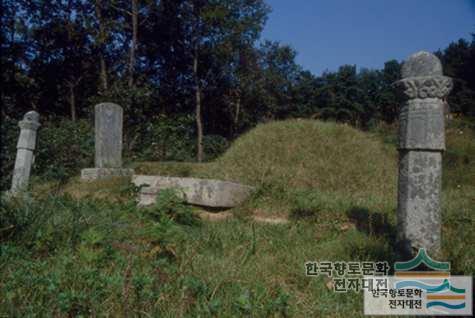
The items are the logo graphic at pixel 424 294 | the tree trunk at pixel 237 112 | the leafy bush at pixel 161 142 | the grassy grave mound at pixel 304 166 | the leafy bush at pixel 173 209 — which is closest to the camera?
the logo graphic at pixel 424 294

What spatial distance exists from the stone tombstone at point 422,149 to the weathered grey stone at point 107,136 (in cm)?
628

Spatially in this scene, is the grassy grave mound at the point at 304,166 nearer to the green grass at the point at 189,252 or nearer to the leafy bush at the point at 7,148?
the green grass at the point at 189,252

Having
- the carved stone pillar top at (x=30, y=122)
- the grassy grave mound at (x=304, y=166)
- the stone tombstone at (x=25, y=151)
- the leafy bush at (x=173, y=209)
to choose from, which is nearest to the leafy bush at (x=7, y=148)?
the stone tombstone at (x=25, y=151)

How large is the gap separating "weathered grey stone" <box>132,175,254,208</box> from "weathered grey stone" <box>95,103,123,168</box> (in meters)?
3.05

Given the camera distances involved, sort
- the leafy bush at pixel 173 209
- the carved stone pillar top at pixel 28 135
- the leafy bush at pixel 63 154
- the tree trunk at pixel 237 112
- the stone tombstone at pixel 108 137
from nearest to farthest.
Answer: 1. the leafy bush at pixel 173 209
2. the carved stone pillar top at pixel 28 135
3. the stone tombstone at pixel 108 137
4. the leafy bush at pixel 63 154
5. the tree trunk at pixel 237 112

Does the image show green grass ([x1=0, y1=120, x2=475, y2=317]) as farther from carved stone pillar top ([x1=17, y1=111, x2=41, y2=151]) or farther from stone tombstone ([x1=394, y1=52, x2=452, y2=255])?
carved stone pillar top ([x1=17, y1=111, x2=41, y2=151])

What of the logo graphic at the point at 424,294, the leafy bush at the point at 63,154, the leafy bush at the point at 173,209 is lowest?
the logo graphic at the point at 424,294

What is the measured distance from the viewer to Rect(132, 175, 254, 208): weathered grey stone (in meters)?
4.84

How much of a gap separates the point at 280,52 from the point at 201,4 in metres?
9.17

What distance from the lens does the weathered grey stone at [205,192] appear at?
484 cm

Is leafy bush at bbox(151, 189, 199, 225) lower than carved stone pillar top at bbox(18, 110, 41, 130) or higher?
lower

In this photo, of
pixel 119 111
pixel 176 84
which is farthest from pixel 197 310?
pixel 176 84

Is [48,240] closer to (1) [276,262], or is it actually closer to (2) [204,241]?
(2) [204,241]

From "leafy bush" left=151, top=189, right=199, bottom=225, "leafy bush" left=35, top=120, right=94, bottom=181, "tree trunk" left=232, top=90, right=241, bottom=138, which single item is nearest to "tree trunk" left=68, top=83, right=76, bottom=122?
A: "leafy bush" left=35, top=120, right=94, bottom=181
